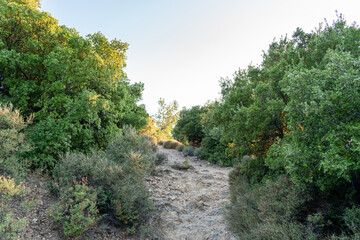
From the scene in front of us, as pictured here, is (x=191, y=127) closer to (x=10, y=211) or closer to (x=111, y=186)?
(x=111, y=186)

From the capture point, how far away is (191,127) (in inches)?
1046

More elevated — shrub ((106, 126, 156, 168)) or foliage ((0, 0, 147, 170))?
foliage ((0, 0, 147, 170))

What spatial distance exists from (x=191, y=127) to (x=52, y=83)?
62.9ft

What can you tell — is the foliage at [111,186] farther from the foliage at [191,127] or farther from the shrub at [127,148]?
the foliage at [191,127]

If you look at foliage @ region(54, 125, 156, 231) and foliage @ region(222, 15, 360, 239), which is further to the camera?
foliage @ region(54, 125, 156, 231)

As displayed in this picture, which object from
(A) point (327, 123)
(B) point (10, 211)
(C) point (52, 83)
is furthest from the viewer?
(C) point (52, 83)

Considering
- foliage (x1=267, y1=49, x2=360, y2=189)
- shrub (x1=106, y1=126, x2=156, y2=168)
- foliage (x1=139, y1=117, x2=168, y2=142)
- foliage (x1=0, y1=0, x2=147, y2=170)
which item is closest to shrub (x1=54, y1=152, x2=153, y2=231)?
foliage (x1=0, y1=0, x2=147, y2=170)

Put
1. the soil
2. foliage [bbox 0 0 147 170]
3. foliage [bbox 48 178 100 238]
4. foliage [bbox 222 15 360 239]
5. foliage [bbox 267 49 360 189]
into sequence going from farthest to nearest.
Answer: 1. foliage [bbox 0 0 147 170]
2. the soil
3. foliage [bbox 48 178 100 238]
4. foliage [bbox 222 15 360 239]
5. foliage [bbox 267 49 360 189]

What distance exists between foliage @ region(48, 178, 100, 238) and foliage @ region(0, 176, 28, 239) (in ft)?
2.33

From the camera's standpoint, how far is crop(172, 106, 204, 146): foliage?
86.3 ft

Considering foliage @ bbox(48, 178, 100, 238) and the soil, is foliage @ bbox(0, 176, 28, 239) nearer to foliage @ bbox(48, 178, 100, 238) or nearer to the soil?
the soil

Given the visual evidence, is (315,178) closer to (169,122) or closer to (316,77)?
(316,77)

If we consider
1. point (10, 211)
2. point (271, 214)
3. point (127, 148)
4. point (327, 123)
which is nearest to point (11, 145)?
point (10, 211)

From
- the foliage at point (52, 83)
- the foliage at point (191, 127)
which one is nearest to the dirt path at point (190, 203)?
the foliage at point (52, 83)
